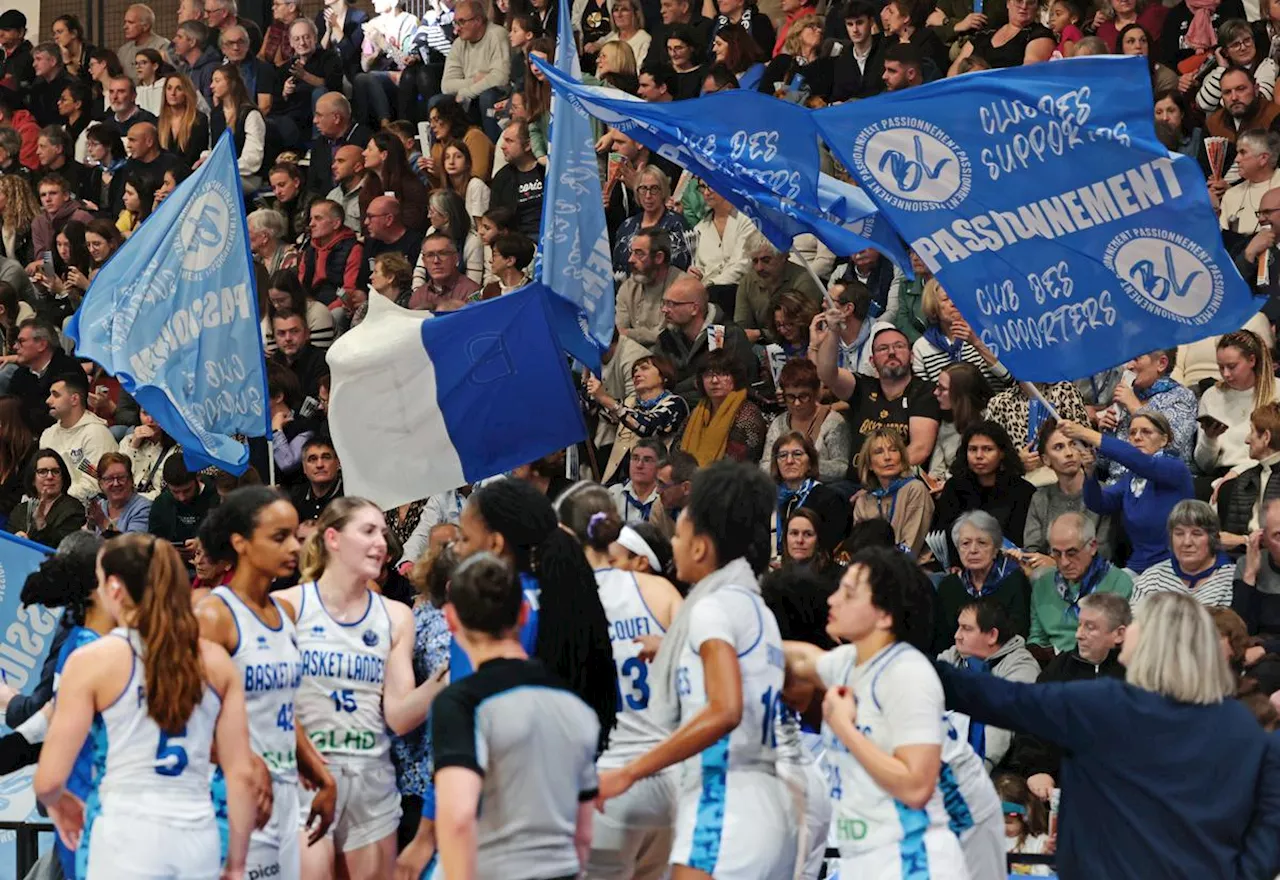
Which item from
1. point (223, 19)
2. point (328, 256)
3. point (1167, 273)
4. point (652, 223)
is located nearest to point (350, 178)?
point (328, 256)

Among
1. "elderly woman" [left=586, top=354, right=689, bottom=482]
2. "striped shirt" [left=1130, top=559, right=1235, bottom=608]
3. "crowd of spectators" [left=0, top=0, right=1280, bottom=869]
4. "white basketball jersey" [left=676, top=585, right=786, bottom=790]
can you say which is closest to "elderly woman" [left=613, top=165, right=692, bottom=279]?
"crowd of spectators" [left=0, top=0, right=1280, bottom=869]

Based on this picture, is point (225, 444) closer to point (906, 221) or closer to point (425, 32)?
point (906, 221)

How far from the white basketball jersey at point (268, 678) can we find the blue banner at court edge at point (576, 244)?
4.32m

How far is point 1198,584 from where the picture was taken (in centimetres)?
1061

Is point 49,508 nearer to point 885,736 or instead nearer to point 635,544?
point 635,544

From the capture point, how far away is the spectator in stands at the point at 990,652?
10023 millimetres

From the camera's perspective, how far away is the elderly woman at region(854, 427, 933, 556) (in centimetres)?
1170

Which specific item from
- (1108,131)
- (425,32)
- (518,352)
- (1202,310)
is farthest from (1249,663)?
(425,32)

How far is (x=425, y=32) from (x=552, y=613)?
13.9 m

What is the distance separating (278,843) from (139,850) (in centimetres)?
103

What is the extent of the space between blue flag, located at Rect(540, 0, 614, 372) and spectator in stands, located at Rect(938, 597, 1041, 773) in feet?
8.29

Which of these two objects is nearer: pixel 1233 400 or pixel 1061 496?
pixel 1061 496

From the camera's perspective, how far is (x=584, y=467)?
46.2ft

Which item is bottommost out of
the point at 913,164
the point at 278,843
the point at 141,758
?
the point at 278,843
